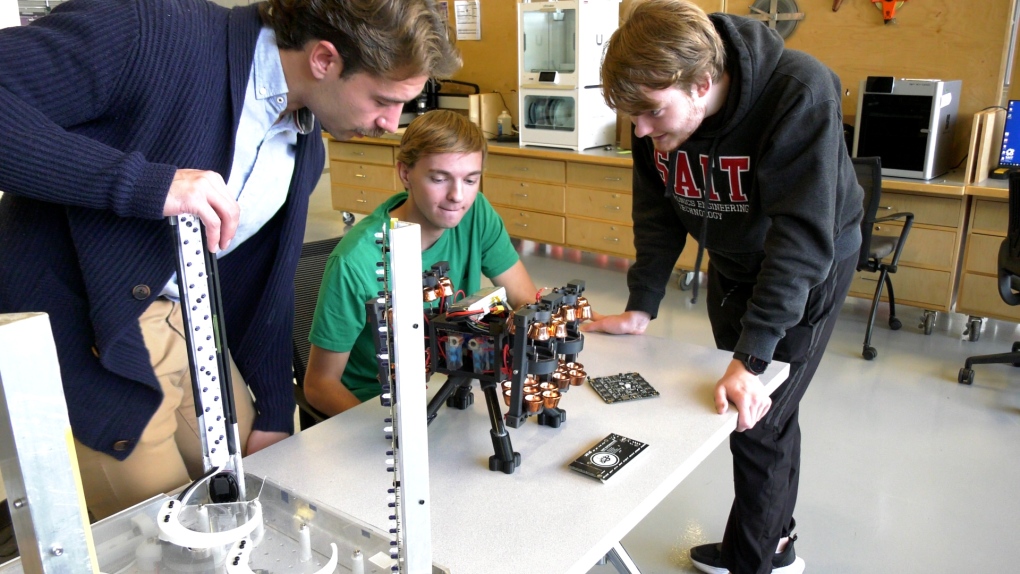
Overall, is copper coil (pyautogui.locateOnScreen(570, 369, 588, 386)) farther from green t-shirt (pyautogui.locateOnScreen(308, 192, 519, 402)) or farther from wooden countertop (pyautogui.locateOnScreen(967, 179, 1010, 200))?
wooden countertop (pyautogui.locateOnScreen(967, 179, 1010, 200))

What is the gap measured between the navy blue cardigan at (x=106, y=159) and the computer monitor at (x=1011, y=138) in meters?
3.56

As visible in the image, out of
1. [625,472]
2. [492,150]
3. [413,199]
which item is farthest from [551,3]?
[625,472]

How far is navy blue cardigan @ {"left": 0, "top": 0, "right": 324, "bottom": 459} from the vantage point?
836 mm

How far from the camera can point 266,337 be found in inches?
49.9

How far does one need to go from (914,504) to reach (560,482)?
164cm

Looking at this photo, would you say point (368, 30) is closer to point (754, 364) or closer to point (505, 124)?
point (754, 364)

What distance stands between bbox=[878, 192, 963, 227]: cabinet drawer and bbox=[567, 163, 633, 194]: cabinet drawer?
1.35 metres

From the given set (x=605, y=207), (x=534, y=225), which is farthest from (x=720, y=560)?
(x=534, y=225)

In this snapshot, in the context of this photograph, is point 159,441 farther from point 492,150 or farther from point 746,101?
point 492,150

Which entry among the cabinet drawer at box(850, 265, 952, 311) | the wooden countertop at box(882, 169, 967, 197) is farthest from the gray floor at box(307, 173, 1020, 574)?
the wooden countertop at box(882, 169, 967, 197)

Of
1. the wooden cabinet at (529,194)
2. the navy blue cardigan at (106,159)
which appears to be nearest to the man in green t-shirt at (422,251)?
the navy blue cardigan at (106,159)

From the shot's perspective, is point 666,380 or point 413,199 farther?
point 413,199

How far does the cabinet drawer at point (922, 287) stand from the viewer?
353cm

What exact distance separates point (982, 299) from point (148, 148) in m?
3.62
